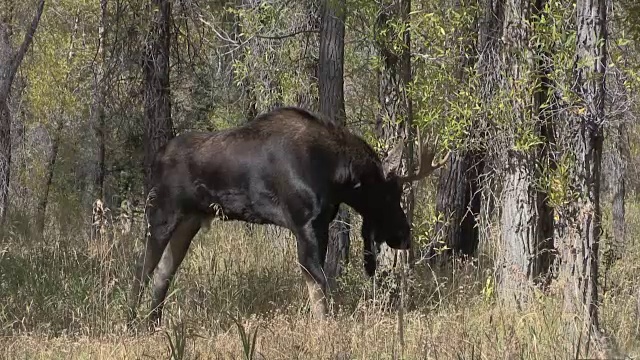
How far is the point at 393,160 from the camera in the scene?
9148 mm

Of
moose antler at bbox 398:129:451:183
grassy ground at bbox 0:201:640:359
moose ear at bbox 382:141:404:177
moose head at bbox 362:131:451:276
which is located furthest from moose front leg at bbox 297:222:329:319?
moose antler at bbox 398:129:451:183

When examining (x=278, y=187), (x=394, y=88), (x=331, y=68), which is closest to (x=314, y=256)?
(x=278, y=187)

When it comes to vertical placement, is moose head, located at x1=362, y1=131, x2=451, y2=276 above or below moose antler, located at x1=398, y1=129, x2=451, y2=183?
below

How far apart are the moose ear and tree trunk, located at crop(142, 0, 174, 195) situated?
133 inches

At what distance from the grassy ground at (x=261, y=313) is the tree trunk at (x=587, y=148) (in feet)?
0.90

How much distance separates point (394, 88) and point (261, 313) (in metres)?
2.57

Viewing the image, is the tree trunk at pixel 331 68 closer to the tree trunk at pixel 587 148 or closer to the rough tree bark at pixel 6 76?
the tree trunk at pixel 587 148

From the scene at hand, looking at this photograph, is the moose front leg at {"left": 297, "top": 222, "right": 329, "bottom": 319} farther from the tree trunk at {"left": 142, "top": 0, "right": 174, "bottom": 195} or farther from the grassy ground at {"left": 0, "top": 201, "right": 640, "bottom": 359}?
the tree trunk at {"left": 142, "top": 0, "right": 174, "bottom": 195}

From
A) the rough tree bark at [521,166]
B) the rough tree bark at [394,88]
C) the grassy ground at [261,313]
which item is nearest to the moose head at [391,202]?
the rough tree bark at [394,88]

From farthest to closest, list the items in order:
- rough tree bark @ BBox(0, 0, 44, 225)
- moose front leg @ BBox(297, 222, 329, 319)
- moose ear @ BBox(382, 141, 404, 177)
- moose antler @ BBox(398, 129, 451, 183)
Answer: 1. rough tree bark @ BBox(0, 0, 44, 225)
2. moose ear @ BBox(382, 141, 404, 177)
3. moose antler @ BBox(398, 129, 451, 183)
4. moose front leg @ BBox(297, 222, 329, 319)

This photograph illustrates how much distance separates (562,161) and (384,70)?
8.12ft

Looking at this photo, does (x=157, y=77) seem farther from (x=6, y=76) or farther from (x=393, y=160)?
(x=6, y=76)

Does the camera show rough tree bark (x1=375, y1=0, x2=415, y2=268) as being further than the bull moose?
Yes

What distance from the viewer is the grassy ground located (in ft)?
21.0
